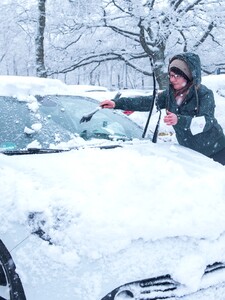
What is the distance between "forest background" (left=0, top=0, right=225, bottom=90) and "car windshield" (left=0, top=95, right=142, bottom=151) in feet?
34.7

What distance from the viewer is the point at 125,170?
2674 mm

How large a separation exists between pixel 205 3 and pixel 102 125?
14809mm

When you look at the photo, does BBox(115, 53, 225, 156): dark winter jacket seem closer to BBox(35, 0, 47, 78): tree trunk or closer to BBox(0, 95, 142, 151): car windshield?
BBox(0, 95, 142, 151): car windshield

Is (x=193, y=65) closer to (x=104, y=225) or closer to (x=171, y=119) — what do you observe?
(x=171, y=119)

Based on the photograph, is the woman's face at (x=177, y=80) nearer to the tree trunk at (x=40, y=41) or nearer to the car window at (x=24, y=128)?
the car window at (x=24, y=128)

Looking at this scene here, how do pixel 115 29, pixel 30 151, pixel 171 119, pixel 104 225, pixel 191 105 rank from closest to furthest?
pixel 104 225 < pixel 30 151 < pixel 171 119 < pixel 191 105 < pixel 115 29

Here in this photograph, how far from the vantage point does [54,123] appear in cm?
350

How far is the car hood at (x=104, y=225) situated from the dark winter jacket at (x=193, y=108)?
39.8 inches

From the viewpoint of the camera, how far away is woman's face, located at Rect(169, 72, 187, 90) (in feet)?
11.9

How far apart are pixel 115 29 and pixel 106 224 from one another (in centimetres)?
1608

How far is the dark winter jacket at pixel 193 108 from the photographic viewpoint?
3.54 meters

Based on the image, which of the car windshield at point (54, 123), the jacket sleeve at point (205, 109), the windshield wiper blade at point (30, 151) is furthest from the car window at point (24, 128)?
the jacket sleeve at point (205, 109)

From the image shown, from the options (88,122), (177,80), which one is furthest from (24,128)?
(177,80)

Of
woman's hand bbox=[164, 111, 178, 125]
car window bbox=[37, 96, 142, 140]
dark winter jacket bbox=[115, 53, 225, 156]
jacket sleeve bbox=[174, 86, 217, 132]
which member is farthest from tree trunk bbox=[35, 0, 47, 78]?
woman's hand bbox=[164, 111, 178, 125]
